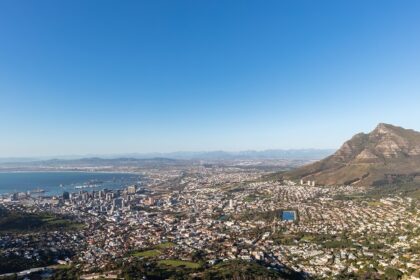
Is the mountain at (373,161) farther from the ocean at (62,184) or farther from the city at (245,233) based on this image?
the ocean at (62,184)

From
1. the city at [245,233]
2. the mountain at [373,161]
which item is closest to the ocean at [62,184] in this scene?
the city at [245,233]

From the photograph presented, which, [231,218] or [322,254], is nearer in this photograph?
[322,254]

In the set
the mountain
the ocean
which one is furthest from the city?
the ocean

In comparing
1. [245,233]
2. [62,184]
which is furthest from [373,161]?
[62,184]

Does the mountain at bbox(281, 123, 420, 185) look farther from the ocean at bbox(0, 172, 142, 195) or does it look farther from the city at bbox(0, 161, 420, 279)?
the ocean at bbox(0, 172, 142, 195)

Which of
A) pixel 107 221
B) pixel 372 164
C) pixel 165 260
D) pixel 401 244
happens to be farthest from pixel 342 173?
pixel 165 260

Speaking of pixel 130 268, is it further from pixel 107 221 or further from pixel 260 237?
pixel 107 221

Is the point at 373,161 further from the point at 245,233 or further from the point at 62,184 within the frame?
the point at 62,184

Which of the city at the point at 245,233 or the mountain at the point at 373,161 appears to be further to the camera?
the mountain at the point at 373,161
